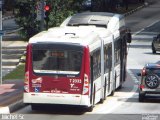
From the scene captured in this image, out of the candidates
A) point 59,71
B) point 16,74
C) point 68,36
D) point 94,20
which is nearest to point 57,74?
point 59,71

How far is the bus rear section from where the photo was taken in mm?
24719

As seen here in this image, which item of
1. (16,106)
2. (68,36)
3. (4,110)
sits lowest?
(16,106)

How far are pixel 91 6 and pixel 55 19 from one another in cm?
2901

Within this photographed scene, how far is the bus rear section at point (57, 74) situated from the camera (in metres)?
24.7

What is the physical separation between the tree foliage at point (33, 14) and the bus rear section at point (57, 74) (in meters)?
34.5

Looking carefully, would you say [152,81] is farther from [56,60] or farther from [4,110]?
[4,110]

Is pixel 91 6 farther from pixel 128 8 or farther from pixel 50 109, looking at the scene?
pixel 50 109

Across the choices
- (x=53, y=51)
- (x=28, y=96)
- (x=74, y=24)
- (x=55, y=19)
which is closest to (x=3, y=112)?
(x=28, y=96)

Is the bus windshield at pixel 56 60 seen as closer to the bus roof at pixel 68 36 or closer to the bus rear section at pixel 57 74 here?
the bus rear section at pixel 57 74

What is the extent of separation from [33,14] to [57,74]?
118ft

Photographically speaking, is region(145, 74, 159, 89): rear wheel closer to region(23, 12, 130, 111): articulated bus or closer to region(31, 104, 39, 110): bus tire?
region(23, 12, 130, 111): articulated bus

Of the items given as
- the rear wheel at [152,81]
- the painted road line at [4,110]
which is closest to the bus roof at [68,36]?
the painted road line at [4,110]

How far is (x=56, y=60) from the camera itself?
24.9 m

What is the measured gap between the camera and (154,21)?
89.1 meters
